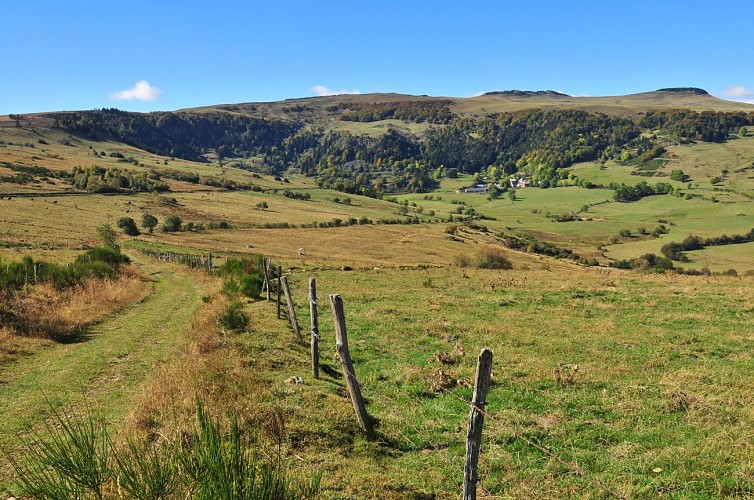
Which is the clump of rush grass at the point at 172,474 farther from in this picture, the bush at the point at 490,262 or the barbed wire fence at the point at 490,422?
the bush at the point at 490,262

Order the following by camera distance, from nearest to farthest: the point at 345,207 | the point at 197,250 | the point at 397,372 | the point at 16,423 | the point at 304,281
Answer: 1. the point at 16,423
2. the point at 397,372
3. the point at 304,281
4. the point at 197,250
5. the point at 345,207

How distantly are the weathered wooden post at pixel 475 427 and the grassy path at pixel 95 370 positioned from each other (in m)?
5.36

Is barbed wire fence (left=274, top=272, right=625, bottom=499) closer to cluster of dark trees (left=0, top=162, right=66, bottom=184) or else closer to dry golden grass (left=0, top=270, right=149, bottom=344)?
dry golden grass (left=0, top=270, right=149, bottom=344)

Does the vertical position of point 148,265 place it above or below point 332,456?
below

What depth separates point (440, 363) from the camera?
46.8 feet

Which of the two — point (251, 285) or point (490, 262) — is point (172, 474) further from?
point (490, 262)

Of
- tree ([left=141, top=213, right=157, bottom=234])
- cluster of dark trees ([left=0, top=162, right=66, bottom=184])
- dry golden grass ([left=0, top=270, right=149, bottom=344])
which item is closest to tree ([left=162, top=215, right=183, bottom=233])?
tree ([left=141, top=213, right=157, bottom=234])

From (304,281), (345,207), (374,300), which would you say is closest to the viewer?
(374,300)

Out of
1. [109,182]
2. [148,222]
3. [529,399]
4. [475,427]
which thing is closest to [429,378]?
[529,399]

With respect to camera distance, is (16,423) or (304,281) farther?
(304,281)

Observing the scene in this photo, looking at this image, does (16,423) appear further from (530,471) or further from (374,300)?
(374,300)

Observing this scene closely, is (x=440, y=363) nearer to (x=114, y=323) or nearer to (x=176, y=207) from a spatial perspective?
(x=114, y=323)

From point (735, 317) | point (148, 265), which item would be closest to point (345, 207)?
point (148, 265)

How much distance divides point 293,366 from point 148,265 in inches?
1625
